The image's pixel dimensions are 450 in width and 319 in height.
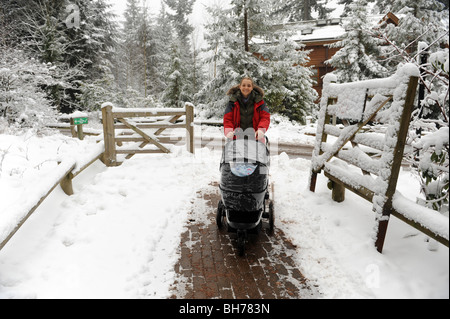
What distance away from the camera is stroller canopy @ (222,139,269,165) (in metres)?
3.56

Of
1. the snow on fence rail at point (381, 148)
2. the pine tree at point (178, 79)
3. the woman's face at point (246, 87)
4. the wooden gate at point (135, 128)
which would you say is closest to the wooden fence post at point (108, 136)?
the wooden gate at point (135, 128)

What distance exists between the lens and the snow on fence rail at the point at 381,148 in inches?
108

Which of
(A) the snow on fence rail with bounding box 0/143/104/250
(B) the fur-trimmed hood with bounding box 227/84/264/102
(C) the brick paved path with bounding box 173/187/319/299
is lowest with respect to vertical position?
(C) the brick paved path with bounding box 173/187/319/299

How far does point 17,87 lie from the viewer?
10.0 metres

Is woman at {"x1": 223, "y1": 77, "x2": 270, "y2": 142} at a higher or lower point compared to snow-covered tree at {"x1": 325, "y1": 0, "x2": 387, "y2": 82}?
lower

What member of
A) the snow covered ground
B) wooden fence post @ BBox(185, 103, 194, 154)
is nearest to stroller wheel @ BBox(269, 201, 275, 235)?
the snow covered ground

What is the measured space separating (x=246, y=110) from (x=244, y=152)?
1.24m

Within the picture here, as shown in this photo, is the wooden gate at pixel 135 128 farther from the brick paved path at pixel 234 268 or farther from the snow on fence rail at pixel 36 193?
the brick paved path at pixel 234 268

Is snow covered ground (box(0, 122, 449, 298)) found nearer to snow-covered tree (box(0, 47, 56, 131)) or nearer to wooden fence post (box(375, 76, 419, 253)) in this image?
wooden fence post (box(375, 76, 419, 253))

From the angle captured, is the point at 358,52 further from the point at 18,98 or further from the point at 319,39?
the point at 18,98

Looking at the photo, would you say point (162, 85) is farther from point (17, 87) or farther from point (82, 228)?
point (82, 228)

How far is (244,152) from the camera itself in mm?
3621

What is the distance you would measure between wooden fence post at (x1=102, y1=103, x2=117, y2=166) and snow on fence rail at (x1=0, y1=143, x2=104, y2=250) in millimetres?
1332

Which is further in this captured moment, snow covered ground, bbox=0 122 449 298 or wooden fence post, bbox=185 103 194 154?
wooden fence post, bbox=185 103 194 154
